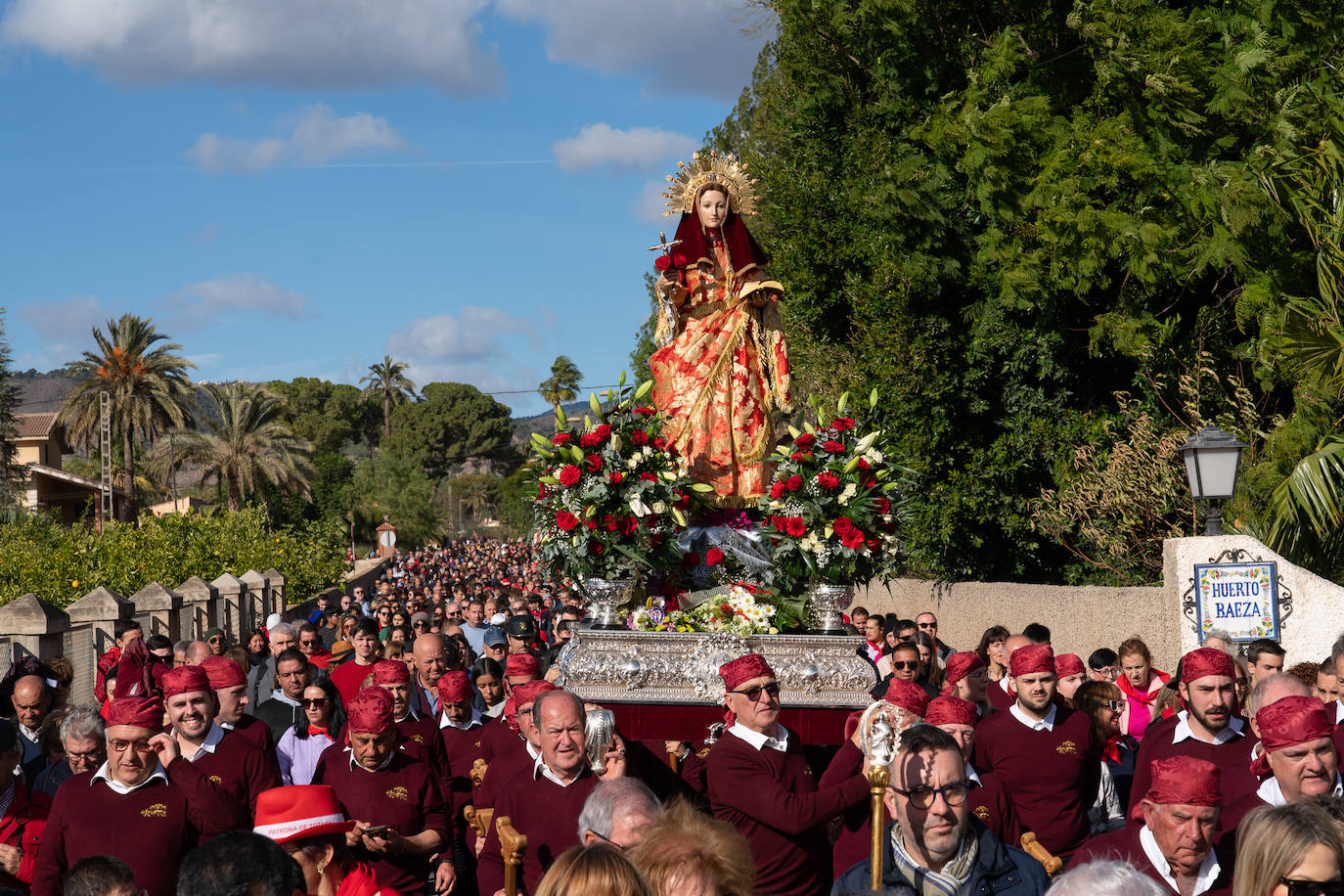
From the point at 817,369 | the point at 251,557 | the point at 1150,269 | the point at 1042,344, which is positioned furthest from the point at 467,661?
the point at 251,557

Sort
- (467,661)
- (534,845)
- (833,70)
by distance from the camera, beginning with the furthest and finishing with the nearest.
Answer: (833,70) → (467,661) → (534,845)

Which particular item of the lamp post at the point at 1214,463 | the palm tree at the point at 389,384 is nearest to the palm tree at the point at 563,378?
the palm tree at the point at 389,384

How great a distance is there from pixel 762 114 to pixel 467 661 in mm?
23559

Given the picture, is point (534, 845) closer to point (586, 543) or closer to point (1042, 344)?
point (586, 543)

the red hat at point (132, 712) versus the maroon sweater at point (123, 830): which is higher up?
the red hat at point (132, 712)

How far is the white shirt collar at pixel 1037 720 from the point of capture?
646 cm

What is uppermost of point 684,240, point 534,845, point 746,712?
point 684,240

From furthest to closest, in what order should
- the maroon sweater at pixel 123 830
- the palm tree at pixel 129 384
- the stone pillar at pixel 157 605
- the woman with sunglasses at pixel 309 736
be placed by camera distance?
the palm tree at pixel 129 384 → the stone pillar at pixel 157 605 → the woman with sunglasses at pixel 309 736 → the maroon sweater at pixel 123 830

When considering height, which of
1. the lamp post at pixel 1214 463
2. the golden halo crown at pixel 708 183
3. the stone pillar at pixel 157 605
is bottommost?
the stone pillar at pixel 157 605

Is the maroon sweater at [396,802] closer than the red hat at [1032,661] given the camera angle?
Yes

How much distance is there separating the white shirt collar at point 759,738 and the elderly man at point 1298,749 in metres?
1.77

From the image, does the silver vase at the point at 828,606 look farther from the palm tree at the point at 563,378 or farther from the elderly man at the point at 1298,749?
the palm tree at the point at 563,378

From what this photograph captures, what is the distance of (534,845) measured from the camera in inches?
225

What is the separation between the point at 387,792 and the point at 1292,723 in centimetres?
374
